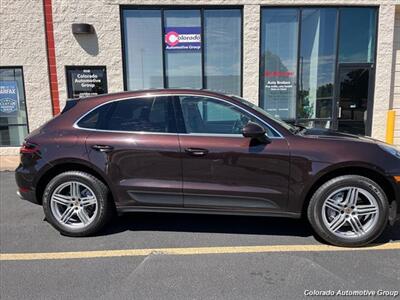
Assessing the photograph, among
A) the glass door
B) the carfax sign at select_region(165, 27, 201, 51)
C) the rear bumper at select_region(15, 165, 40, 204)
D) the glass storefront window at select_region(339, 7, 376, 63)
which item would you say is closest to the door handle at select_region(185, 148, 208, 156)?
the rear bumper at select_region(15, 165, 40, 204)

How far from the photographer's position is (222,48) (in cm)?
834

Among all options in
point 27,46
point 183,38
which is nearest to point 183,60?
point 183,38

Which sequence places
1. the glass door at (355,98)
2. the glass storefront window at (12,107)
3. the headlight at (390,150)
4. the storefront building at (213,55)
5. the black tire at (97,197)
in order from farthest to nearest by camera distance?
the glass door at (355,98)
the glass storefront window at (12,107)
the storefront building at (213,55)
the black tire at (97,197)
the headlight at (390,150)

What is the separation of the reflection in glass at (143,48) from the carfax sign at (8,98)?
279cm

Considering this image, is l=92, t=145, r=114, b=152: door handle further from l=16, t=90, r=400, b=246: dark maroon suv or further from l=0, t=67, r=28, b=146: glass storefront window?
l=0, t=67, r=28, b=146: glass storefront window

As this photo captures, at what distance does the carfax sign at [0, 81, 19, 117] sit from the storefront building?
0.08ft

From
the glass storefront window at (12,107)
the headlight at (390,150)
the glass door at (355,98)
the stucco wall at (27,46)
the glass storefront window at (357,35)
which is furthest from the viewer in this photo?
the glass door at (355,98)

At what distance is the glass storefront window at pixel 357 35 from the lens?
825 cm

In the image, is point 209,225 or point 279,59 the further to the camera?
point 279,59

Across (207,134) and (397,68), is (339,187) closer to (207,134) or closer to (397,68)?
(207,134)

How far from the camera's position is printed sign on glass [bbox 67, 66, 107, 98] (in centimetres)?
812

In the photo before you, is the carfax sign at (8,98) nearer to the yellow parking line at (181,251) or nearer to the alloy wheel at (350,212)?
the yellow parking line at (181,251)

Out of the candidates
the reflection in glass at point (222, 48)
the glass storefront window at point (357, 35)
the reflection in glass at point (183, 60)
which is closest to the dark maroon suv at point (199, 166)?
the reflection in glass at point (183, 60)

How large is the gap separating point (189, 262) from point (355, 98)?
722 centimetres
